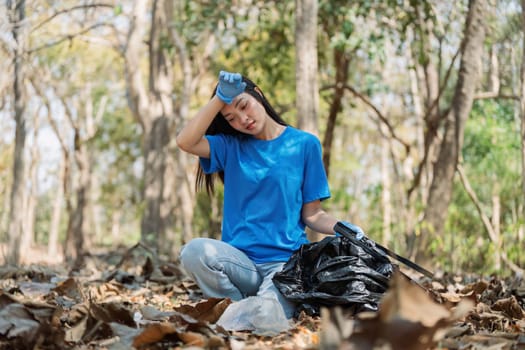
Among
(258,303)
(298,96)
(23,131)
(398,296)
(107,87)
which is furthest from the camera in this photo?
(107,87)

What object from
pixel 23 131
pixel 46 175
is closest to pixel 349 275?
pixel 23 131

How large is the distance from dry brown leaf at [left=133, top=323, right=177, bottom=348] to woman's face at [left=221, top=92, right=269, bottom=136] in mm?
1589

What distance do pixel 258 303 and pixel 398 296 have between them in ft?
3.73

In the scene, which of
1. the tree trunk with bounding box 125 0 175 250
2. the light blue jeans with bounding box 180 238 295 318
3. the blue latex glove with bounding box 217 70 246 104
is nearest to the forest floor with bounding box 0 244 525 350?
the light blue jeans with bounding box 180 238 295 318

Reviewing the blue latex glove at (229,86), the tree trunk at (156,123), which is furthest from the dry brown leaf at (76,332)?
the tree trunk at (156,123)

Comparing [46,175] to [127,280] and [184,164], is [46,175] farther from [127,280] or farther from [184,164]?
[127,280]

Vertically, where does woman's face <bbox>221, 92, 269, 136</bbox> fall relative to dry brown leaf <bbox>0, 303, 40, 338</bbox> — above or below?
above

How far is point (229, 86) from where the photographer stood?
311 cm

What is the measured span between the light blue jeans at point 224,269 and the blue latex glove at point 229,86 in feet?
2.17

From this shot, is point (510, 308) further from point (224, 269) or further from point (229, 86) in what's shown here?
point (229, 86)

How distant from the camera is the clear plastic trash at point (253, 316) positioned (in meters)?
2.34

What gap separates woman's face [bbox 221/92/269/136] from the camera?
3240mm

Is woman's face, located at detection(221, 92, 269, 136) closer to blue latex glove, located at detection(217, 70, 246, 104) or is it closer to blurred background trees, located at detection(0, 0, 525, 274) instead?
blue latex glove, located at detection(217, 70, 246, 104)

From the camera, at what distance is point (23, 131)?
8508 mm
